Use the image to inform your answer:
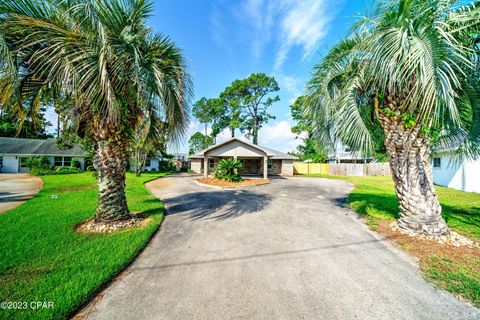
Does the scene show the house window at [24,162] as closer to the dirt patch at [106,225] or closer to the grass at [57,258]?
the grass at [57,258]

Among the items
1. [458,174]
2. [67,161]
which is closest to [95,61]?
[458,174]

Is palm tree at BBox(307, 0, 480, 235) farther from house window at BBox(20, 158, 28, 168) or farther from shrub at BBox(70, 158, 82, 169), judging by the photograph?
house window at BBox(20, 158, 28, 168)

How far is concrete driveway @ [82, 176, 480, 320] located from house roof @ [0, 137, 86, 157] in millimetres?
28267

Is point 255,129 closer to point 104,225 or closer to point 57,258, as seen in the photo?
point 104,225

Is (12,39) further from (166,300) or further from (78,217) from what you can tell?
(166,300)

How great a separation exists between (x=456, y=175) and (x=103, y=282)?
1990 cm

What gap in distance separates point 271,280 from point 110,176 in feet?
15.7

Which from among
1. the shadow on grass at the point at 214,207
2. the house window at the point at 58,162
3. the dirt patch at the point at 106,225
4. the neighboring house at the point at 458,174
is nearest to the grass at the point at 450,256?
the shadow on grass at the point at 214,207

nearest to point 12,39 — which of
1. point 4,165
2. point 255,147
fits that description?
point 255,147

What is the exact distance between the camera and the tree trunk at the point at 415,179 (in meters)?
4.68

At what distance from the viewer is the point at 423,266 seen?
3525mm

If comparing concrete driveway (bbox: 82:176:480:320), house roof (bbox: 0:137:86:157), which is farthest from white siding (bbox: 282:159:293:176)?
house roof (bbox: 0:137:86:157)

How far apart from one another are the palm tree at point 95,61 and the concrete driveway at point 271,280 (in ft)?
10.6

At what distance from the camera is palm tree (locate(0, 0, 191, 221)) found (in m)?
3.91
